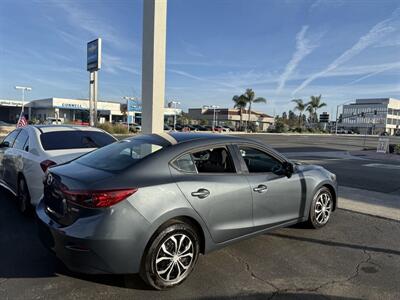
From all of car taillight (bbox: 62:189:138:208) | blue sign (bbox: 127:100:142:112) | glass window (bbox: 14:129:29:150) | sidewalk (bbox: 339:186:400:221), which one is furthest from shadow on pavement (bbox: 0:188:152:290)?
blue sign (bbox: 127:100:142:112)

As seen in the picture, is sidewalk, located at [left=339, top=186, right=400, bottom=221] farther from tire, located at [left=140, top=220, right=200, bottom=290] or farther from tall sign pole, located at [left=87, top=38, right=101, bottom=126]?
tall sign pole, located at [left=87, top=38, right=101, bottom=126]

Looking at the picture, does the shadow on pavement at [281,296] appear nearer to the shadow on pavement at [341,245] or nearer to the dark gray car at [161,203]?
the dark gray car at [161,203]

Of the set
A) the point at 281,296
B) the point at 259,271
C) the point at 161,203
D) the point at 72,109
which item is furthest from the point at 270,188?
the point at 72,109

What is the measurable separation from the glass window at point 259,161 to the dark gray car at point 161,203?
0.01 metres

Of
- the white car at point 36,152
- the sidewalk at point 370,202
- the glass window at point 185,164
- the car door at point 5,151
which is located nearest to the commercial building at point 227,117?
the sidewalk at point 370,202

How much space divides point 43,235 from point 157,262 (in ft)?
4.07

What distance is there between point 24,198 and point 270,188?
3975 mm

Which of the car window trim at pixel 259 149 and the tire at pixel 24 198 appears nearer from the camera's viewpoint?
the car window trim at pixel 259 149

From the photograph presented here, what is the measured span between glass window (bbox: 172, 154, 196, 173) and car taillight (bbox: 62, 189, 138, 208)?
0.64m

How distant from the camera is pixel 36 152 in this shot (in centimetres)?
530

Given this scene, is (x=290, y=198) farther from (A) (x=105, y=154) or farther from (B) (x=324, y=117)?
(B) (x=324, y=117)

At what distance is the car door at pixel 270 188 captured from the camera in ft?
13.6

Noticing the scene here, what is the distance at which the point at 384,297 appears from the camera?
10.9 feet

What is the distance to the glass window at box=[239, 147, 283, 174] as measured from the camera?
173 inches
